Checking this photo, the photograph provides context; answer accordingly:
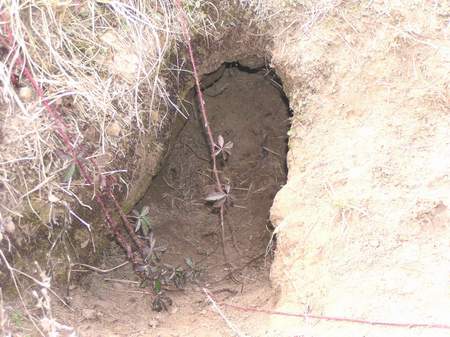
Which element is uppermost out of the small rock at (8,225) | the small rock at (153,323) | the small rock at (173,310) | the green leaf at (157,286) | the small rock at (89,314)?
the small rock at (8,225)

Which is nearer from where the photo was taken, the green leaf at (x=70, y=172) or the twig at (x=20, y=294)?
the twig at (x=20, y=294)

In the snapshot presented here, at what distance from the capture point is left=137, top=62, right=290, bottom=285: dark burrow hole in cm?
373

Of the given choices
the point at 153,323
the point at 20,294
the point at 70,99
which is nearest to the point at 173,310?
the point at 153,323

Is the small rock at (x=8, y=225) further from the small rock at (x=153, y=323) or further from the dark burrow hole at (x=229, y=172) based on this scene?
the dark burrow hole at (x=229, y=172)

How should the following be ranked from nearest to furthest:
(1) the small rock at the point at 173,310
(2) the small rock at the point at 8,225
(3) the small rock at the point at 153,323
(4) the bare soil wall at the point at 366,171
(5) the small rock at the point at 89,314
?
1. (4) the bare soil wall at the point at 366,171
2. (2) the small rock at the point at 8,225
3. (5) the small rock at the point at 89,314
4. (3) the small rock at the point at 153,323
5. (1) the small rock at the point at 173,310

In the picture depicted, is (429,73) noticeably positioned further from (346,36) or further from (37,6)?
(37,6)

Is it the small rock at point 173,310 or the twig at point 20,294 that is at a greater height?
the twig at point 20,294

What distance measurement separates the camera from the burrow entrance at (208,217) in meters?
2.90

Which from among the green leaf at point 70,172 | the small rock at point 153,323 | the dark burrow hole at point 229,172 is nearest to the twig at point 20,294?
the green leaf at point 70,172

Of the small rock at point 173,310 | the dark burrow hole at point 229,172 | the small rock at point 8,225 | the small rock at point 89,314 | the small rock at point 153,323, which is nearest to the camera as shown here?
the small rock at point 8,225

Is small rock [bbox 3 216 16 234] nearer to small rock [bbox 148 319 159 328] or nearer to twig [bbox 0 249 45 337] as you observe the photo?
twig [bbox 0 249 45 337]

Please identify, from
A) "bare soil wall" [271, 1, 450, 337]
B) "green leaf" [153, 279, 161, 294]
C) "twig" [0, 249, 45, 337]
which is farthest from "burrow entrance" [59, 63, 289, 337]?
"bare soil wall" [271, 1, 450, 337]

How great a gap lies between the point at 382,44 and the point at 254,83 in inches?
53.8

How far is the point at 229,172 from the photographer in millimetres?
4172
